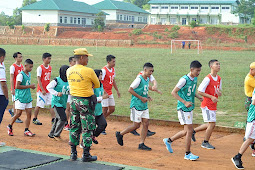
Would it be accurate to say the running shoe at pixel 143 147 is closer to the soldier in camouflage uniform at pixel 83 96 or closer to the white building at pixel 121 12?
the soldier in camouflage uniform at pixel 83 96

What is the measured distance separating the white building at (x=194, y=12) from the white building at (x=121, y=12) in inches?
183

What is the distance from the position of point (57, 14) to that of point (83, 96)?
87.9m

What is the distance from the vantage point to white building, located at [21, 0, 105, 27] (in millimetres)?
93438

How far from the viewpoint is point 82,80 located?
7250 mm

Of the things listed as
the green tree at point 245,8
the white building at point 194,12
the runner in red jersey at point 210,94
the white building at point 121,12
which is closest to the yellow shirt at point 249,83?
the runner in red jersey at point 210,94

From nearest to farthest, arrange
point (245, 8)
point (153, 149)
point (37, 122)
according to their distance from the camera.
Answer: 1. point (153, 149)
2. point (37, 122)
3. point (245, 8)

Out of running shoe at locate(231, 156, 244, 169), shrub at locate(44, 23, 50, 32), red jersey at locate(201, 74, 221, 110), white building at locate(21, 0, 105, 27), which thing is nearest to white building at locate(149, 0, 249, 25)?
white building at locate(21, 0, 105, 27)

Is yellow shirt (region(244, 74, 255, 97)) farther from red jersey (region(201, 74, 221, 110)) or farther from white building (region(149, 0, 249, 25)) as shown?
white building (region(149, 0, 249, 25))

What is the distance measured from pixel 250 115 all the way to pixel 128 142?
10.3ft

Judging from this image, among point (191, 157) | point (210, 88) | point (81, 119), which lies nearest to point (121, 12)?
point (210, 88)

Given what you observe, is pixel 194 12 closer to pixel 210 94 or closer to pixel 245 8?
pixel 245 8

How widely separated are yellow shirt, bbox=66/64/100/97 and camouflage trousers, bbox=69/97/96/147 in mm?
133

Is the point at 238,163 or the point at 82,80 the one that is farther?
the point at 238,163

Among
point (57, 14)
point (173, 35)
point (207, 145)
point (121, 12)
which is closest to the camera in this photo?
point (207, 145)
